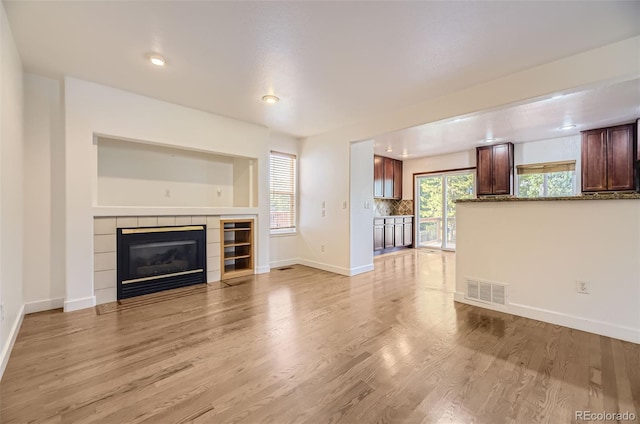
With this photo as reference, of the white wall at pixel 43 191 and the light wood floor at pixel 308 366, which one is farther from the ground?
the white wall at pixel 43 191

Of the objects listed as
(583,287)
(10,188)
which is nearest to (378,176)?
(583,287)

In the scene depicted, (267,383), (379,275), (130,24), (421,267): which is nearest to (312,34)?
(130,24)

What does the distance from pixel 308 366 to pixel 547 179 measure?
21.1ft

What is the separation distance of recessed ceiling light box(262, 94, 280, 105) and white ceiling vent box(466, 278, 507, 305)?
3.27 meters

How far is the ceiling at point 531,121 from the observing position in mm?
3447

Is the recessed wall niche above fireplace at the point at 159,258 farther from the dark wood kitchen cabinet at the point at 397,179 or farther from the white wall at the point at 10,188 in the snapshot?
the dark wood kitchen cabinet at the point at 397,179

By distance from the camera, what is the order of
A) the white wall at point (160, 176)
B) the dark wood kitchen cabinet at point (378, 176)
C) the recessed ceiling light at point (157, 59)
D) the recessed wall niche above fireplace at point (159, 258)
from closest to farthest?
the recessed ceiling light at point (157, 59) → the recessed wall niche above fireplace at point (159, 258) → the white wall at point (160, 176) → the dark wood kitchen cabinet at point (378, 176)

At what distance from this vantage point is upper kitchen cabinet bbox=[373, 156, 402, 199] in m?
7.21

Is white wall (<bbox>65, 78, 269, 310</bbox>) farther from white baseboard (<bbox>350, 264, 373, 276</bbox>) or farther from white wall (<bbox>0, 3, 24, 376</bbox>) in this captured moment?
white baseboard (<bbox>350, 264, 373, 276</bbox>)

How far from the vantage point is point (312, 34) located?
7.24 ft

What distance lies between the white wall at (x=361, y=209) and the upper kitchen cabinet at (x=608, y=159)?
3.84m

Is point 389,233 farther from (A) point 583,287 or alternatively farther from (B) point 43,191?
(B) point 43,191

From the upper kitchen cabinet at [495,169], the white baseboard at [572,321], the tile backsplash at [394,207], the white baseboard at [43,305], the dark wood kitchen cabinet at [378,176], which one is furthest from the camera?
the tile backsplash at [394,207]

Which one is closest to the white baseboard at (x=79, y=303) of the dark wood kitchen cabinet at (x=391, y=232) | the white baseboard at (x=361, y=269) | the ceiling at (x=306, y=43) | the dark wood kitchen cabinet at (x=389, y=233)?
the ceiling at (x=306, y=43)
